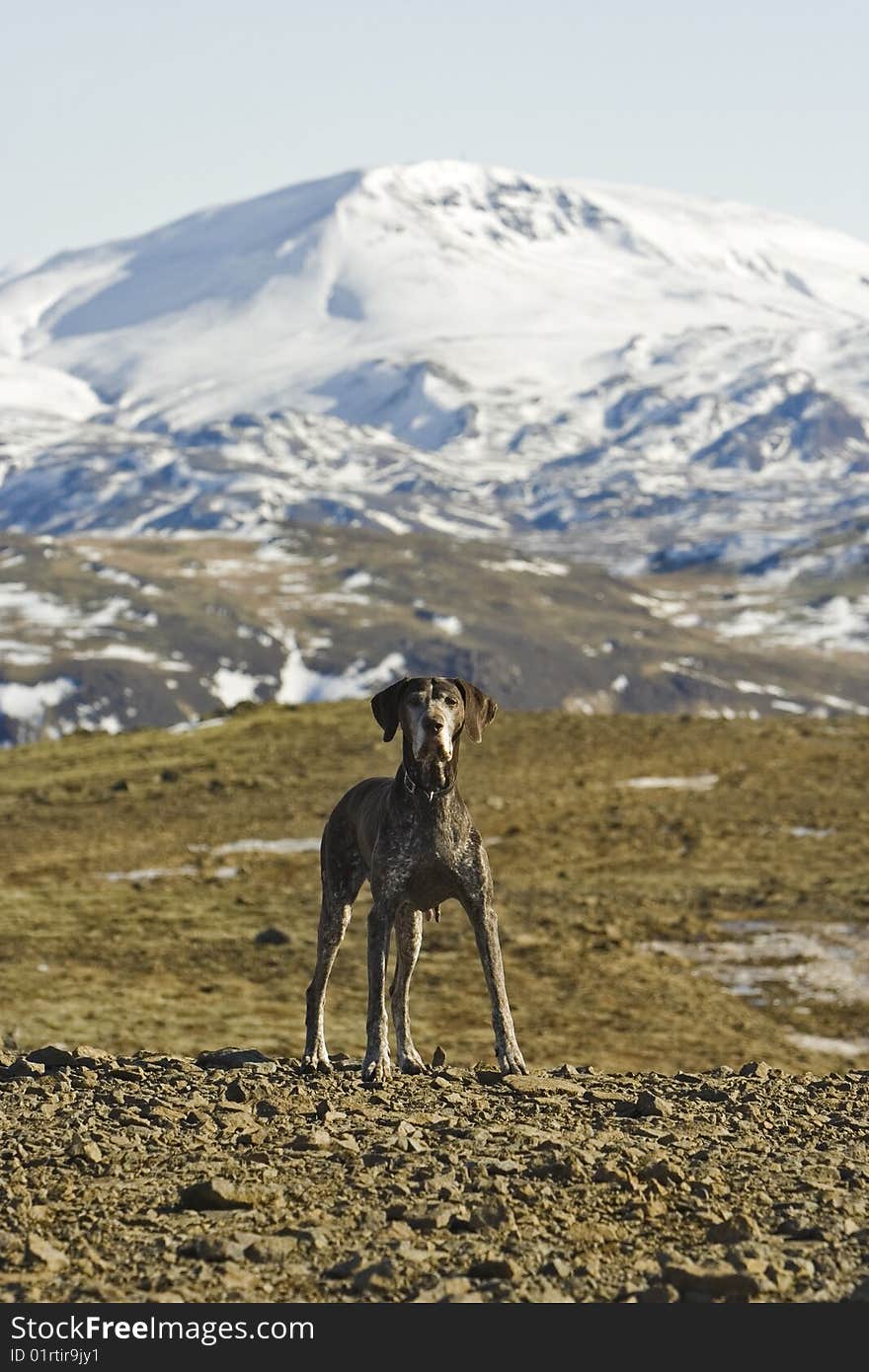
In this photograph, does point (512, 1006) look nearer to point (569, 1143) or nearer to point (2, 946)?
point (2, 946)

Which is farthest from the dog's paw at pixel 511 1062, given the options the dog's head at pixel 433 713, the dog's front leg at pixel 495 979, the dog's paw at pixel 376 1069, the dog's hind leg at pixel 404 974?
the dog's head at pixel 433 713

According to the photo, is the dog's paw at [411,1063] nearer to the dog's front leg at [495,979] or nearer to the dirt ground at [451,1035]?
the dirt ground at [451,1035]

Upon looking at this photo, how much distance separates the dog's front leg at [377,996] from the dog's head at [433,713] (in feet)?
5.57

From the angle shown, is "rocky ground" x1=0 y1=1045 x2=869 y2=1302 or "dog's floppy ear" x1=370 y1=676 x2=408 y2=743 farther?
"dog's floppy ear" x1=370 y1=676 x2=408 y2=743

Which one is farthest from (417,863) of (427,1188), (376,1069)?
(427,1188)

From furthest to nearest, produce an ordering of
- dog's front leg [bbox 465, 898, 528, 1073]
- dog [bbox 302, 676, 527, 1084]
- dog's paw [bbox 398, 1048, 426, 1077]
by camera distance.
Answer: dog's paw [bbox 398, 1048, 426, 1077], dog's front leg [bbox 465, 898, 528, 1073], dog [bbox 302, 676, 527, 1084]

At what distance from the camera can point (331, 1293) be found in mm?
10508

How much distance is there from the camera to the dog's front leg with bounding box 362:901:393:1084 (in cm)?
1742

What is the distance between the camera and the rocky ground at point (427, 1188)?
10711 millimetres

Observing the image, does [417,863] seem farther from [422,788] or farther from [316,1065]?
[316,1065]

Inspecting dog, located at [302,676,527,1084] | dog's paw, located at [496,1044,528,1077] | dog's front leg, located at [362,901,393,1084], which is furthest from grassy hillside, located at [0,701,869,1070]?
dog, located at [302,676,527,1084]

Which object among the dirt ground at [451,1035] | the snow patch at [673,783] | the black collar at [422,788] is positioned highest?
the black collar at [422,788]

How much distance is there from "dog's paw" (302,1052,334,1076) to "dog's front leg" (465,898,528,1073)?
172 centimetres

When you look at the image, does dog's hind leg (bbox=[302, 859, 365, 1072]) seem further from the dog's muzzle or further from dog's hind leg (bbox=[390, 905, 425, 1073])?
the dog's muzzle
